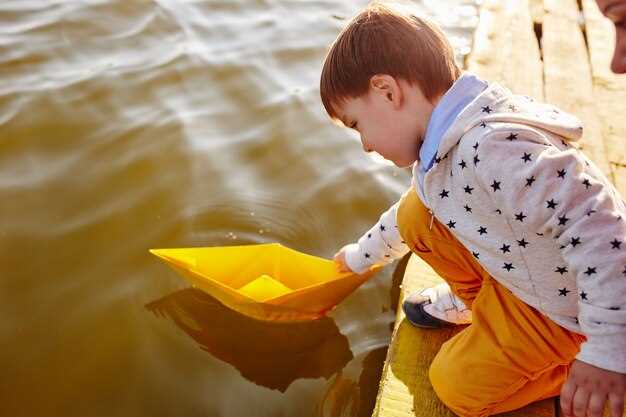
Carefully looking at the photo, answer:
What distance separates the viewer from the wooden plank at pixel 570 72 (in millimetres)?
2211

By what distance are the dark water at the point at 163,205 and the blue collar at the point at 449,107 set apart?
2.22ft

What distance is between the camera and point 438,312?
1517 millimetres

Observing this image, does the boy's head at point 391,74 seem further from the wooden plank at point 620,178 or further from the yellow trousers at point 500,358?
the wooden plank at point 620,178

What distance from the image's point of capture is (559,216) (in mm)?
1123

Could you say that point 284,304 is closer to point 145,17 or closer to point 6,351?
point 6,351

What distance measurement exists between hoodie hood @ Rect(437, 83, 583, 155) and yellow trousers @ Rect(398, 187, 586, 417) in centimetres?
35

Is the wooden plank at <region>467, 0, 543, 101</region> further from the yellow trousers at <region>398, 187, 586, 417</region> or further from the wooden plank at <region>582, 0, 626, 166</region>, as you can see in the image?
the yellow trousers at <region>398, 187, 586, 417</region>

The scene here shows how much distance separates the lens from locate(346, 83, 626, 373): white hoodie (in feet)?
3.60

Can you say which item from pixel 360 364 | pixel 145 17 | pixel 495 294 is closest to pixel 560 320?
pixel 495 294

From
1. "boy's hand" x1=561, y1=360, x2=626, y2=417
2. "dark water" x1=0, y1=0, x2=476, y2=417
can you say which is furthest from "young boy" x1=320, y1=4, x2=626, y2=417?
"dark water" x1=0, y1=0, x2=476, y2=417

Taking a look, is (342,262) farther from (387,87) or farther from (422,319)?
(387,87)

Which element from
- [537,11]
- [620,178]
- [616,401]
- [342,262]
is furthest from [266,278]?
[537,11]

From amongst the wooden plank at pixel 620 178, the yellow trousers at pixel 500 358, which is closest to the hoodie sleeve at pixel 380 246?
the yellow trousers at pixel 500 358

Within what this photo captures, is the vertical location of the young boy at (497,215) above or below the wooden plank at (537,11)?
above
